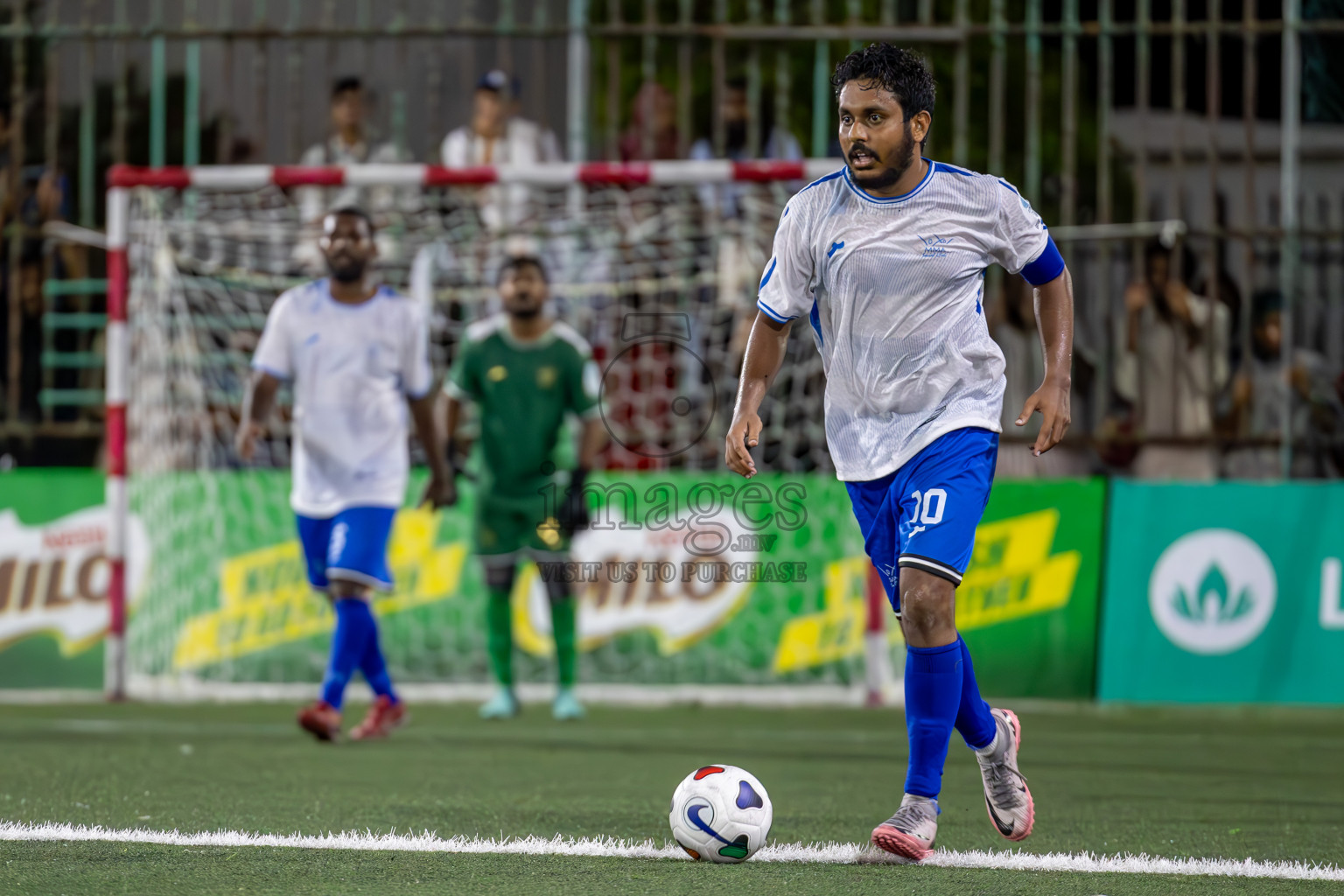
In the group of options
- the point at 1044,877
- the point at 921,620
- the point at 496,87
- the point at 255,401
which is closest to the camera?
the point at 1044,877

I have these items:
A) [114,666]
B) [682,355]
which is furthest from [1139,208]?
[114,666]

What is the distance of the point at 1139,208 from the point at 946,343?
6.25 metres

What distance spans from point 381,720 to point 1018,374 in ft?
14.9

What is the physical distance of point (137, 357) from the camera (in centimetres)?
1014

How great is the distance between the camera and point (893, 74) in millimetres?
4648

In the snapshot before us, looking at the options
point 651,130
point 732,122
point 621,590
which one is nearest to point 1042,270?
point 621,590

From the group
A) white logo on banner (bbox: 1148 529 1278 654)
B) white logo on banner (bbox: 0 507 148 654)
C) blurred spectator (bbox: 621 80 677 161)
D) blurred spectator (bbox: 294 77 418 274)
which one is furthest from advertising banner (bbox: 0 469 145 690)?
white logo on banner (bbox: 1148 529 1278 654)

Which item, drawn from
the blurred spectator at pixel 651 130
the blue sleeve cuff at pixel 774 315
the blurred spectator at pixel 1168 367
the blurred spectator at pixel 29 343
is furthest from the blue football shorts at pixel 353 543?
the blurred spectator at pixel 1168 367

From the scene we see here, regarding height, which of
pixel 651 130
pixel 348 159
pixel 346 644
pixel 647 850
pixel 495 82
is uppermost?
pixel 495 82

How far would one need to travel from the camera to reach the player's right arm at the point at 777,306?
4.79 meters

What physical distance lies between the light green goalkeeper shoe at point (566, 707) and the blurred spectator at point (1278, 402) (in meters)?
4.20

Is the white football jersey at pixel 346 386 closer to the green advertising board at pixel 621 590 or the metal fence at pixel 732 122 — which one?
the green advertising board at pixel 621 590

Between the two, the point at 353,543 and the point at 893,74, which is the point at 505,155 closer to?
the point at 353,543

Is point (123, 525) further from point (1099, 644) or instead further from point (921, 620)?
point (921, 620)
